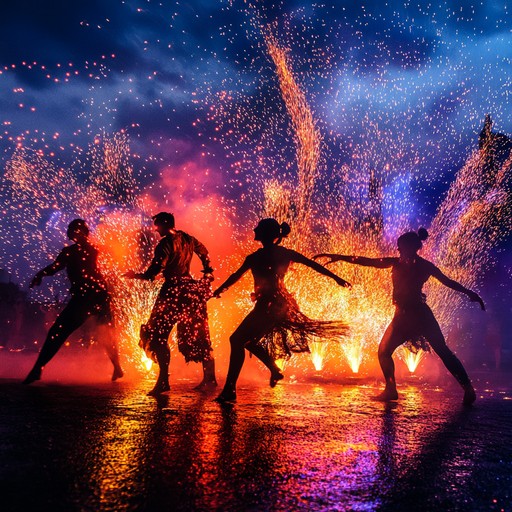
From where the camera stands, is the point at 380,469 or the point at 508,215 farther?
the point at 508,215

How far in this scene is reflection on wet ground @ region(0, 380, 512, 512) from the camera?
2.10 metres

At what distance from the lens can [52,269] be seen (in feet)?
22.3

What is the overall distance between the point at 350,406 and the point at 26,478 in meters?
3.45

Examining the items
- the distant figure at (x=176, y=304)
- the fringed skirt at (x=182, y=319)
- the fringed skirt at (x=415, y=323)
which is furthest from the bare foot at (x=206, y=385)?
the fringed skirt at (x=415, y=323)

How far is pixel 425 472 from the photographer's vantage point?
8.61 feet

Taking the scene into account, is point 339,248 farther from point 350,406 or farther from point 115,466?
point 115,466

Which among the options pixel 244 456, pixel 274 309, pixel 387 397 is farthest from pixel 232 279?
pixel 244 456

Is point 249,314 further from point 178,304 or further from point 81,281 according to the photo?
point 81,281

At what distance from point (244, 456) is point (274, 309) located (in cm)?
279

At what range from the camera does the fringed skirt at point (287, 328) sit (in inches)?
219

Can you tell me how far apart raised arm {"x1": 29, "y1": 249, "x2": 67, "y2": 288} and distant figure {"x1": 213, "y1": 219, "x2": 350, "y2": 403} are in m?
2.39

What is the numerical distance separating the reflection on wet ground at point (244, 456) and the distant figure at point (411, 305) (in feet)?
3.80

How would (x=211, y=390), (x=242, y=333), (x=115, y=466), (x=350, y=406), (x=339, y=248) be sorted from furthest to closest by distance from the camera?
(x=339, y=248), (x=211, y=390), (x=242, y=333), (x=350, y=406), (x=115, y=466)

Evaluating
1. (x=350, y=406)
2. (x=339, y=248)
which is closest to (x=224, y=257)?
(x=339, y=248)
